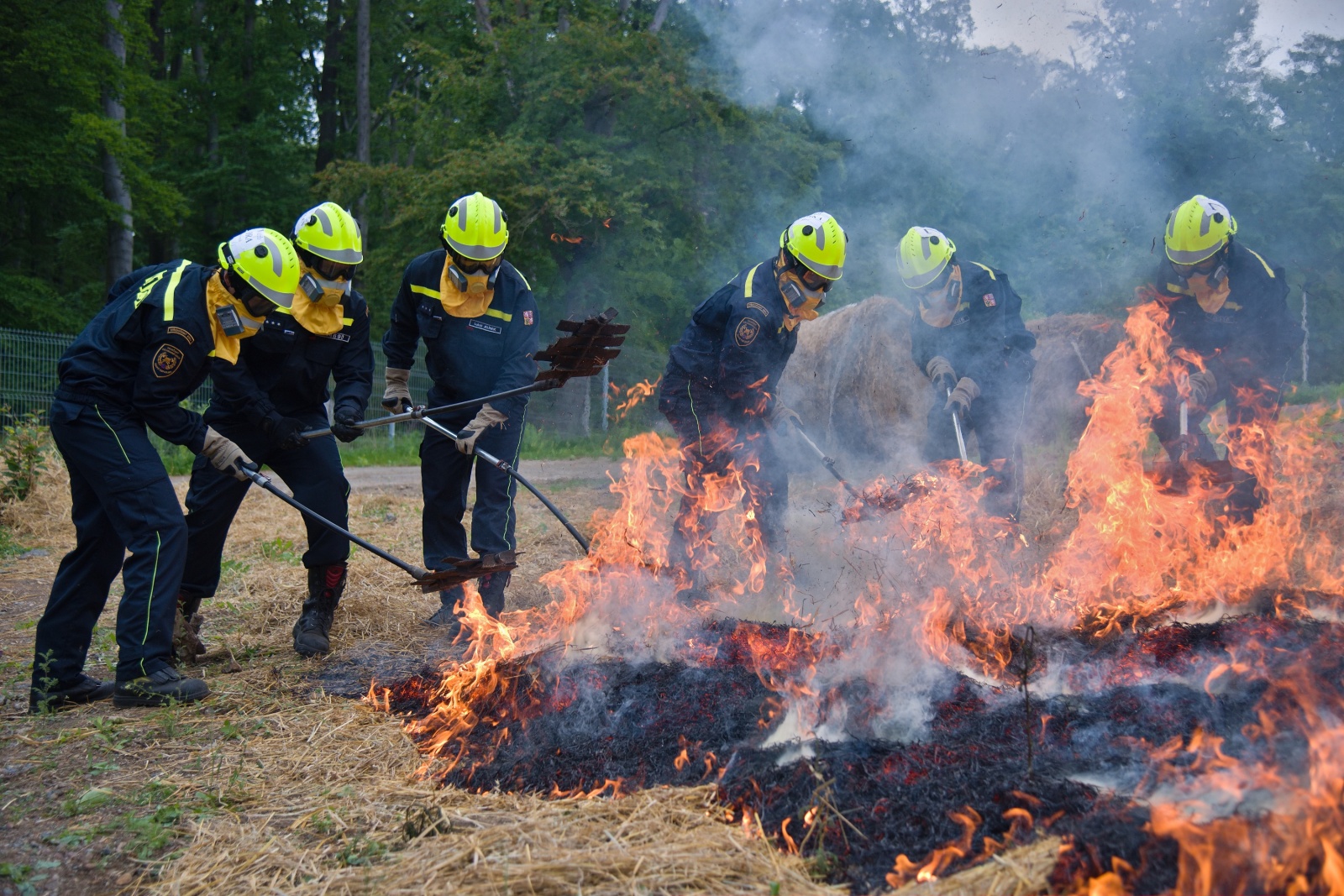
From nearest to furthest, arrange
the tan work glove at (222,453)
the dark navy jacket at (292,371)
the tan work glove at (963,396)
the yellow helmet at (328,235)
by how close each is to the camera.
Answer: the tan work glove at (222,453)
the dark navy jacket at (292,371)
the yellow helmet at (328,235)
the tan work glove at (963,396)

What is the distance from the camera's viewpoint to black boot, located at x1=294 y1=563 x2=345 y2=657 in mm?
5094

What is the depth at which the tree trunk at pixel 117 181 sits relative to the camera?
16.8 meters

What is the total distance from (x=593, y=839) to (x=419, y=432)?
13895 millimetres

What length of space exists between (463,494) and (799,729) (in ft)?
9.57

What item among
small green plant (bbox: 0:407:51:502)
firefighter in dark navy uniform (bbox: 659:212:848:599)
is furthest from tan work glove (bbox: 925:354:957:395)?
small green plant (bbox: 0:407:51:502)

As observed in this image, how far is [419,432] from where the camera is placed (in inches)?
630

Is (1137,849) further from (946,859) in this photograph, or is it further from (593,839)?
(593,839)

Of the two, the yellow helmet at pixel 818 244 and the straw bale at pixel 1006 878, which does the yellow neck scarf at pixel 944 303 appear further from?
the straw bale at pixel 1006 878

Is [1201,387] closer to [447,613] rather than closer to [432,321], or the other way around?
[432,321]

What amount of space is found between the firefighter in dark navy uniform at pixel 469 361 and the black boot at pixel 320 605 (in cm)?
54

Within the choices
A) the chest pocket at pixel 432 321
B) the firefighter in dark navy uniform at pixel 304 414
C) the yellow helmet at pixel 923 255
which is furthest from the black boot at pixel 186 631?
the yellow helmet at pixel 923 255

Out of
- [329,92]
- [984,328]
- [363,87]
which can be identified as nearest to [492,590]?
[984,328]

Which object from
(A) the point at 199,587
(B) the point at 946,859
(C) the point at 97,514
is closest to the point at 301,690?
(A) the point at 199,587

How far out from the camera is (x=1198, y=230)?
575 cm
